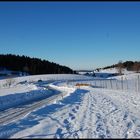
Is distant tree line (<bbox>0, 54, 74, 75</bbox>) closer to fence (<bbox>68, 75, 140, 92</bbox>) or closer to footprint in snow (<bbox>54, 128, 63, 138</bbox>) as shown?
fence (<bbox>68, 75, 140, 92</bbox>)

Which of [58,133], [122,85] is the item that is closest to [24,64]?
[122,85]

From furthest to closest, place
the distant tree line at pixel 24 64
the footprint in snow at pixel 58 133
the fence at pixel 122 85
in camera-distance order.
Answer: the distant tree line at pixel 24 64 → the fence at pixel 122 85 → the footprint in snow at pixel 58 133

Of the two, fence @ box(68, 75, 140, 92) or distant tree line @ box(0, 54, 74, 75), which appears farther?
distant tree line @ box(0, 54, 74, 75)

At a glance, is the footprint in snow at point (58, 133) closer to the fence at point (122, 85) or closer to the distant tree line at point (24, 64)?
the fence at point (122, 85)

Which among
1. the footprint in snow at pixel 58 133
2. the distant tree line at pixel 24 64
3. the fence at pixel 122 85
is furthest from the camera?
the distant tree line at pixel 24 64

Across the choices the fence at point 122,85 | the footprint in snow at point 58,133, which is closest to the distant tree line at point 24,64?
the fence at point 122,85

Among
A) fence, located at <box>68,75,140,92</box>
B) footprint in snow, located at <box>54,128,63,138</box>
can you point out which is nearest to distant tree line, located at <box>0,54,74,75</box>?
fence, located at <box>68,75,140,92</box>

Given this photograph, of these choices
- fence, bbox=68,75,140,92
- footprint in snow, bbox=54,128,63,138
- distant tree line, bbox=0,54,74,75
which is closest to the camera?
footprint in snow, bbox=54,128,63,138

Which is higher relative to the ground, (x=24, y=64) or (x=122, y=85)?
(x=24, y=64)

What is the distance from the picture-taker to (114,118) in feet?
51.5

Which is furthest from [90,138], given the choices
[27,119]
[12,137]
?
[27,119]

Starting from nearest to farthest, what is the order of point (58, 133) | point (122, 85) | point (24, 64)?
point (58, 133), point (122, 85), point (24, 64)

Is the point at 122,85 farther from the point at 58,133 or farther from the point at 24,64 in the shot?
the point at 24,64

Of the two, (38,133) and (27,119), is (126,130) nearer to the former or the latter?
(38,133)
